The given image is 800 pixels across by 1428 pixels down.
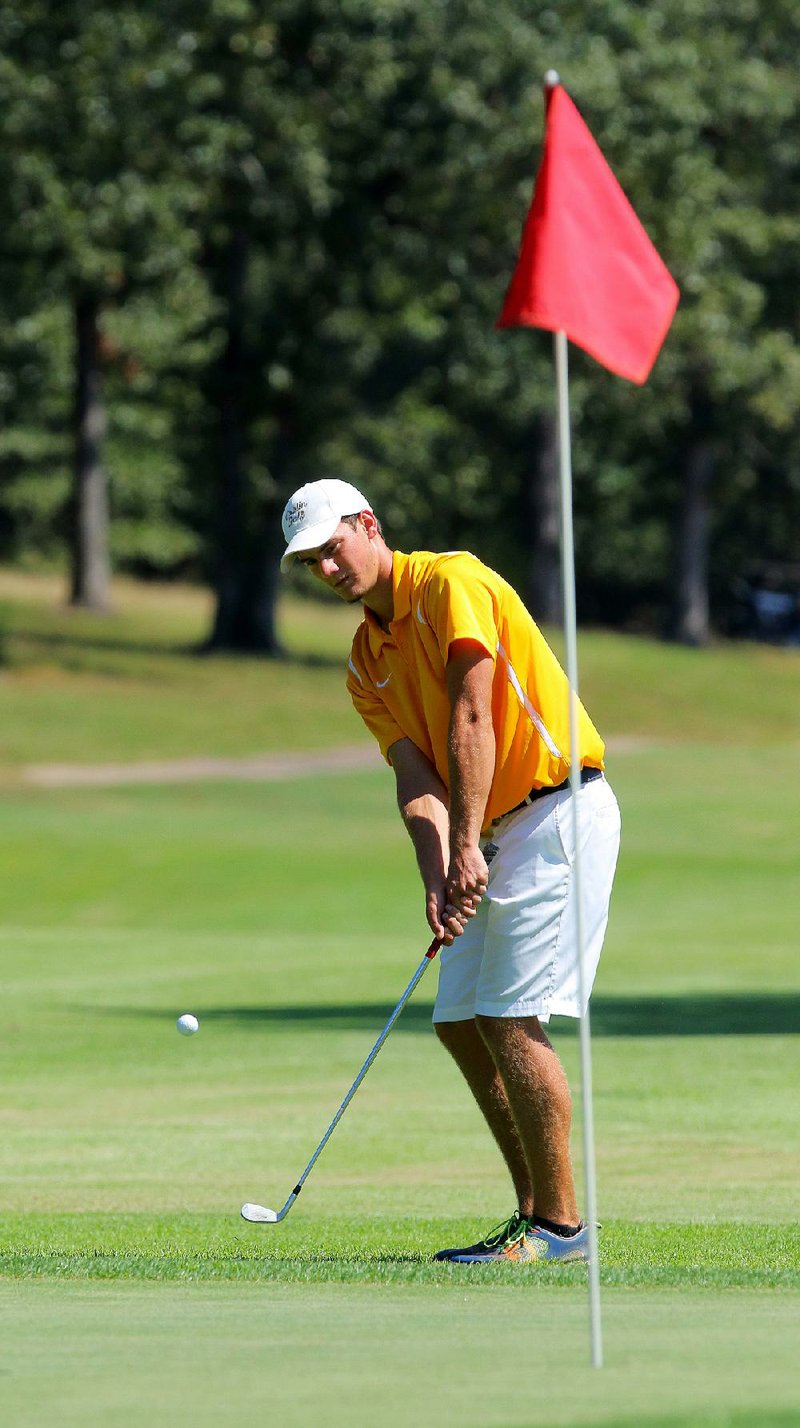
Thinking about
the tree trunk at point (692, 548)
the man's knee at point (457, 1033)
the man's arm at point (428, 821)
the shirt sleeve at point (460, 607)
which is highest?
the shirt sleeve at point (460, 607)

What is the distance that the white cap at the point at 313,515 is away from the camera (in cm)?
653

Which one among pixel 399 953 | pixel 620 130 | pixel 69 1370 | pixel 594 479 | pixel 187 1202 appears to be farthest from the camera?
pixel 594 479

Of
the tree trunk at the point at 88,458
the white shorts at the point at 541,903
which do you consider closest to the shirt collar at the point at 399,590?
the white shorts at the point at 541,903

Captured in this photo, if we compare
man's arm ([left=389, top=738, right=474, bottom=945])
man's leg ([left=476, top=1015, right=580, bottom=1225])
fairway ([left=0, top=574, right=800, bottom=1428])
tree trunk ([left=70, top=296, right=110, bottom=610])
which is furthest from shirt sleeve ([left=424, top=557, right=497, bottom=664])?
tree trunk ([left=70, top=296, right=110, bottom=610])

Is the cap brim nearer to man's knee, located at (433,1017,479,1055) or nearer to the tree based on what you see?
man's knee, located at (433,1017,479,1055)

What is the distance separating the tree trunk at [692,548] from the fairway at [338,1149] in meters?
32.2

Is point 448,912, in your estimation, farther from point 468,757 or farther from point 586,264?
point 586,264

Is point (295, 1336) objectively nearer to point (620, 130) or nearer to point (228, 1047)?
point (228, 1047)

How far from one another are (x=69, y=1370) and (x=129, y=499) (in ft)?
221

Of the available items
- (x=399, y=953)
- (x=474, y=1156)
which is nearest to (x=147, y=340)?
(x=399, y=953)

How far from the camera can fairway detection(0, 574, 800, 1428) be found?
4.54 metres

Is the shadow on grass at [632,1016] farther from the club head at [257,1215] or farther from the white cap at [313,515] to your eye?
the white cap at [313,515]

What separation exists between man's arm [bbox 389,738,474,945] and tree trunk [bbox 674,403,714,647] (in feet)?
174

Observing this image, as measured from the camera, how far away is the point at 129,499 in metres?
71.1
